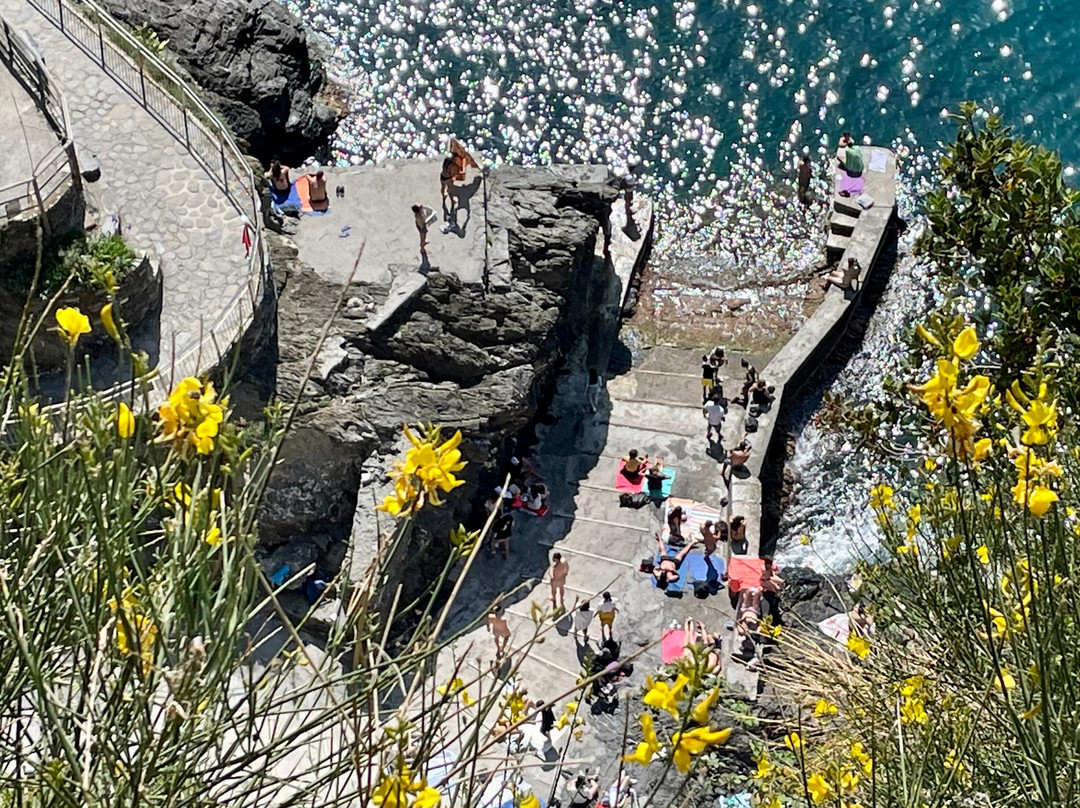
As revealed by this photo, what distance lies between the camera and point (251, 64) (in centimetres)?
2478

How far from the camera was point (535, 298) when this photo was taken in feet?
64.9

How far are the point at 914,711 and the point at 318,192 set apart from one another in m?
15.4

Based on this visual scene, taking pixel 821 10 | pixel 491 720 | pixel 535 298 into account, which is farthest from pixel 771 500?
pixel 821 10

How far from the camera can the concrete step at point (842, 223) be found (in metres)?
24.6

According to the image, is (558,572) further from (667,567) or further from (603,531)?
(603,531)

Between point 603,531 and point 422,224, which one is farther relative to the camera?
point 422,224

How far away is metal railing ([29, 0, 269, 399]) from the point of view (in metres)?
17.2

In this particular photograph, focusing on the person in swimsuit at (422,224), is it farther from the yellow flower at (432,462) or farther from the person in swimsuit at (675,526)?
the yellow flower at (432,462)

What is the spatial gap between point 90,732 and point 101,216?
543 inches

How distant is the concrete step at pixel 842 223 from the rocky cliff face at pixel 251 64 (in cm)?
1063

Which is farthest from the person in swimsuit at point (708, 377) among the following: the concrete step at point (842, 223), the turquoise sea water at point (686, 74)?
the turquoise sea water at point (686, 74)

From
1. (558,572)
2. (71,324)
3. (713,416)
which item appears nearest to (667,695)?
(71,324)

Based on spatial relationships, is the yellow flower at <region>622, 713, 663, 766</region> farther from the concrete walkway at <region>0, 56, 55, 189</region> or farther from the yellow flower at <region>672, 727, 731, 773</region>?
the concrete walkway at <region>0, 56, 55, 189</region>

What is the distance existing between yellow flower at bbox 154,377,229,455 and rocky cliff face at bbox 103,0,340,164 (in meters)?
19.0
